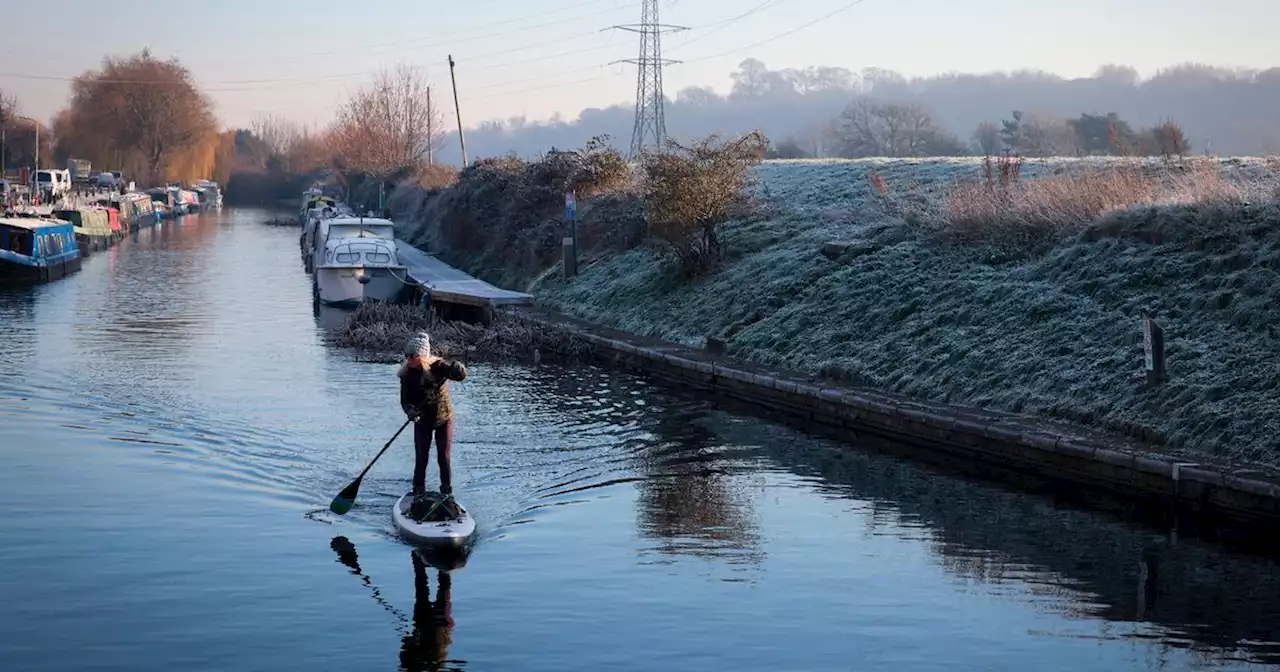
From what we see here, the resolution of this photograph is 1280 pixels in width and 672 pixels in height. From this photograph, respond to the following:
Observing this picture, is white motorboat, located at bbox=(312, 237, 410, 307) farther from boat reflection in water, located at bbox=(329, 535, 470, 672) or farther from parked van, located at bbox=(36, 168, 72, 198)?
parked van, located at bbox=(36, 168, 72, 198)

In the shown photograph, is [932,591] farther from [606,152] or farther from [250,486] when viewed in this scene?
[606,152]

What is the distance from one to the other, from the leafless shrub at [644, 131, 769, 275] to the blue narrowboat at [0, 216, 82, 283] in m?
27.0

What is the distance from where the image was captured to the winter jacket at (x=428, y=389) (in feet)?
48.8

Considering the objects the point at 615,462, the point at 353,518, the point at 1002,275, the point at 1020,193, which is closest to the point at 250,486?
the point at 353,518

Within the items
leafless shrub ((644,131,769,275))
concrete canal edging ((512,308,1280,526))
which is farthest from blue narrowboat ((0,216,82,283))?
concrete canal edging ((512,308,1280,526))

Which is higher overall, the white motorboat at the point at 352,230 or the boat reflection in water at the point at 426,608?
the white motorboat at the point at 352,230

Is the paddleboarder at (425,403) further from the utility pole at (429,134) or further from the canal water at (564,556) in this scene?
the utility pole at (429,134)

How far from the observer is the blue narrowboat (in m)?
50.3

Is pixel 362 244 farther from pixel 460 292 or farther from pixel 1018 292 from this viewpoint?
pixel 1018 292

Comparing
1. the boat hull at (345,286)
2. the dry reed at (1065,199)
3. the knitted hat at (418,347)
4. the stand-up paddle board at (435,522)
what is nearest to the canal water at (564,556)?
the stand-up paddle board at (435,522)

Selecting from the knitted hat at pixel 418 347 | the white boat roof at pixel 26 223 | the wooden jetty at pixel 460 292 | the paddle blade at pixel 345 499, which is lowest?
the paddle blade at pixel 345 499

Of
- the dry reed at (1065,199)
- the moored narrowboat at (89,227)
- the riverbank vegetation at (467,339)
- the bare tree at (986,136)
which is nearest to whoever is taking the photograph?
the dry reed at (1065,199)

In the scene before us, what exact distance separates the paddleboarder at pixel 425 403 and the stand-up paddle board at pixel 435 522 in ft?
1.03

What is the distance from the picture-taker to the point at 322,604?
39.1 ft
